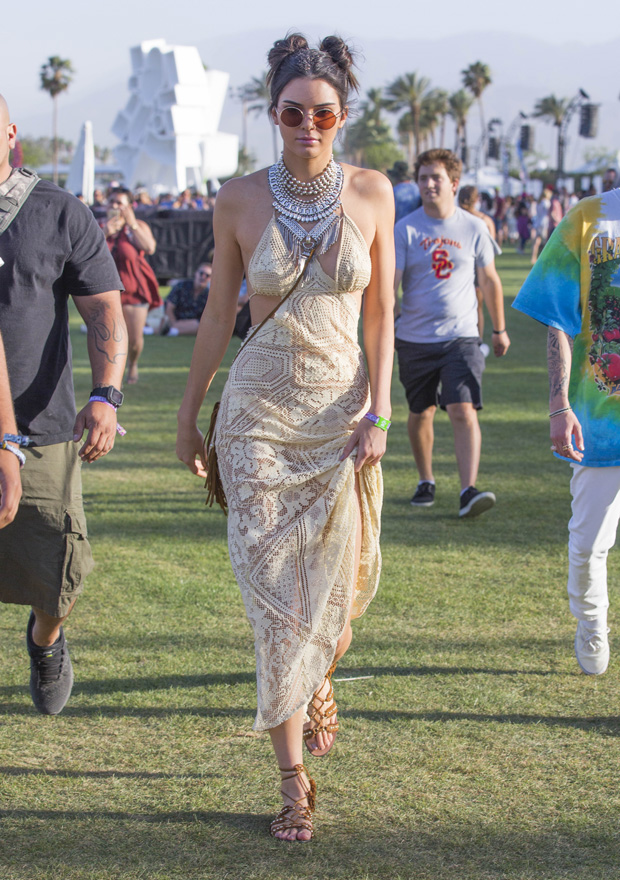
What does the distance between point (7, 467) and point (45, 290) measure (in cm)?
72

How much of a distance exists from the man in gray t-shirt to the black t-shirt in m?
3.54

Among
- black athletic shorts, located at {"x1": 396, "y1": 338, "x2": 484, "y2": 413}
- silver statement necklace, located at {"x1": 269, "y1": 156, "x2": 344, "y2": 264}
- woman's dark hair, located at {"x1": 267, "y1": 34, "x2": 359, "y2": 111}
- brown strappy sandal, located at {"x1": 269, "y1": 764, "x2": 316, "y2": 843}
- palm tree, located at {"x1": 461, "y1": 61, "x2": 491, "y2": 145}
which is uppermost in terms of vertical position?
palm tree, located at {"x1": 461, "y1": 61, "x2": 491, "y2": 145}

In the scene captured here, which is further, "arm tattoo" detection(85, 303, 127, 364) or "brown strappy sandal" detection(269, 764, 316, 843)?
"arm tattoo" detection(85, 303, 127, 364)

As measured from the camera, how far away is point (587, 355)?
149 inches

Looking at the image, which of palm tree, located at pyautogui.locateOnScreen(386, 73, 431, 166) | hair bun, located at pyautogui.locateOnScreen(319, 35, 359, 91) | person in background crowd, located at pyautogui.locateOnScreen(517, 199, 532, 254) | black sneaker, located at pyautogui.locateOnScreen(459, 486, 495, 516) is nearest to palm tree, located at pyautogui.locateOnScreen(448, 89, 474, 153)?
palm tree, located at pyautogui.locateOnScreen(386, 73, 431, 166)

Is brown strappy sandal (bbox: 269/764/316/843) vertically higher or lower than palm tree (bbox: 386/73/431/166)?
lower

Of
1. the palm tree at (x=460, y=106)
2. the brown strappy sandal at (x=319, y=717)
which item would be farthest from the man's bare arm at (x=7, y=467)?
the palm tree at (x=460, y=106)

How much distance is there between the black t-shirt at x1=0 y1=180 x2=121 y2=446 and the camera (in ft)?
10.8

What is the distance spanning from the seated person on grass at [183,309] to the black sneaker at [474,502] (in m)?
11.1

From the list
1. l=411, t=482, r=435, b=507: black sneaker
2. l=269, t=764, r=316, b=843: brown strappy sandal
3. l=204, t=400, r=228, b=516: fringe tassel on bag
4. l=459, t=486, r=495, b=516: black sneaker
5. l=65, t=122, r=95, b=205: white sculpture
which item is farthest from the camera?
l=65, t=122, r=95, b=205: white sculpture

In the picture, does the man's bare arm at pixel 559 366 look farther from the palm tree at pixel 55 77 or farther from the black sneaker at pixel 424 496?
the palm tree at pixel 55 77

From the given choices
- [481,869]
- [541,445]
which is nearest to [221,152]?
[541,445]

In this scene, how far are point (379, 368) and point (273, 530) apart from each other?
0.63 m

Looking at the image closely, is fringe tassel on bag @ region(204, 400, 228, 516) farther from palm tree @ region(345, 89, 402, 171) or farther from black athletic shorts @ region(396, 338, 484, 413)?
palm tree @ region(345, 89, 402, 171)
